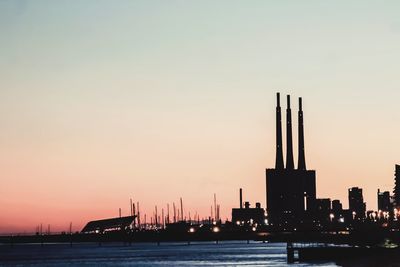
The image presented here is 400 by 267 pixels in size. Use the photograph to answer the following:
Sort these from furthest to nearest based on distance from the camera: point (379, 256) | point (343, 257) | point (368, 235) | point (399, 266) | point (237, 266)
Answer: point (368, 235)
point (237, 266)
point (343, 257)
point (379, 256)
point (399, 266)

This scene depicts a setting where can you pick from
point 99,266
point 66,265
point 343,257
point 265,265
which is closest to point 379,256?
point 343,257

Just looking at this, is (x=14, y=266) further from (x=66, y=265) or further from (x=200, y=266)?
(x=200, y=266)

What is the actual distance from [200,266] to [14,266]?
52917 mm

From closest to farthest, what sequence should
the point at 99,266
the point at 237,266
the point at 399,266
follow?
1. the point at 399,266
2. the point at 237,266
3. the point at 99,266

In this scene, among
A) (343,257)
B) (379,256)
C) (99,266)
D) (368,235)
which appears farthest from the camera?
(368,235)

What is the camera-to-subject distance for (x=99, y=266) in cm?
17812

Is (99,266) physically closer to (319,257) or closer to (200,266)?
(200,266)

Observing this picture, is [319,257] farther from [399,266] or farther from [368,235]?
[399,266]

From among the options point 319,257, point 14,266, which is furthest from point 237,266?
point 14,266

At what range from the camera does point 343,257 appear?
505 ft

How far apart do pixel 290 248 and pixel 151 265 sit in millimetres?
32065

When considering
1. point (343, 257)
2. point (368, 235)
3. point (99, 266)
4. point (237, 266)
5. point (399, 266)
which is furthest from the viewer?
point (368, 235)

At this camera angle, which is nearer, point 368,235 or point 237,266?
point 237,266

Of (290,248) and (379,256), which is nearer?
(379,256)
